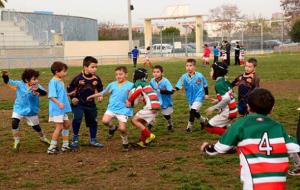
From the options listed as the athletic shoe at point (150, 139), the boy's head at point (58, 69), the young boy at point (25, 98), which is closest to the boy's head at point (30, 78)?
the young boy at point (25, 98)

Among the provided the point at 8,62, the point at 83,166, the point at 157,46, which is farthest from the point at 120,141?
the point at 157,46

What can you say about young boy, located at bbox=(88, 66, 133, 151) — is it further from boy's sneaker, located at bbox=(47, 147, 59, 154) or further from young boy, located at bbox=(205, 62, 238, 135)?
young boy, located at bbox=(205, 62, 238, 135)

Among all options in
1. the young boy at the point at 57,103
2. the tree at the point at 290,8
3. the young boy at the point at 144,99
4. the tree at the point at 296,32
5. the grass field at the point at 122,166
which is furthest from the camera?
the tree at the point at 290,8

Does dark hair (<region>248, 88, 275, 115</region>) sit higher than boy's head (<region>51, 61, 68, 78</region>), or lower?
lower

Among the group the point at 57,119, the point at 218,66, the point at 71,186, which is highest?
the point at 218,66

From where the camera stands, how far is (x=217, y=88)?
926cm

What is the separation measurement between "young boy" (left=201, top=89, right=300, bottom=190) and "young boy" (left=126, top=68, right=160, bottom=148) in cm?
468

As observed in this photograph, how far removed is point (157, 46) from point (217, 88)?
53.3 meters

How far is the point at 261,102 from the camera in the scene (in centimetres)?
467

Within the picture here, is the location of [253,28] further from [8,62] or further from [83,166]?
[83,166]

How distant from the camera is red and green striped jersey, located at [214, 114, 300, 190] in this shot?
465cm

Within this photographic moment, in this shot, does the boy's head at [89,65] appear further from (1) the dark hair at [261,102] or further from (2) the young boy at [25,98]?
(1) the dark hair at [261,102]

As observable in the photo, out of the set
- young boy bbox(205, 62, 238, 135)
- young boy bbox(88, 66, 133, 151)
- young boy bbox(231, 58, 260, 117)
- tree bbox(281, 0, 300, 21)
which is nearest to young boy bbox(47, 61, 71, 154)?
young boy bbox(88, 66, 133, 151)

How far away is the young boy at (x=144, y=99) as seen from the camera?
9.37 metres
